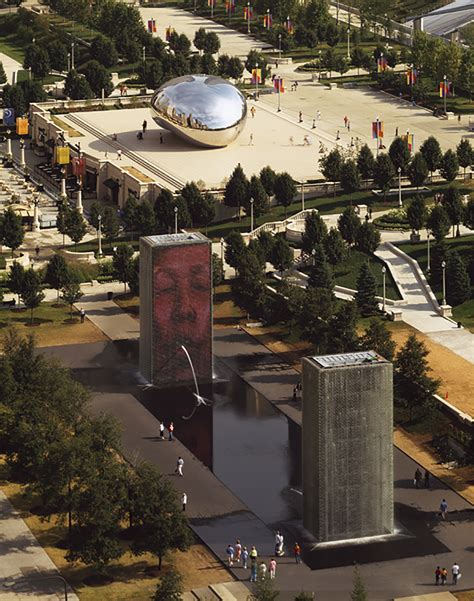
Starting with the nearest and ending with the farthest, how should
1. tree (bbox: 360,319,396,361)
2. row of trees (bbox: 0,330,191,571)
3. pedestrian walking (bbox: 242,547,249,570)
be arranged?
row of trees (bbox: 0,330,191,571)
pedestrian walking (bbox: 242,547,249,570)
tree (bbox: 360,319,396,361)

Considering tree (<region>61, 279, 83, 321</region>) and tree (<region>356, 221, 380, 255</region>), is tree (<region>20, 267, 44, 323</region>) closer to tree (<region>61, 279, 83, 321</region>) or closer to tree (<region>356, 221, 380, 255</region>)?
tree (<region>61, 279, 83, 321</region>)

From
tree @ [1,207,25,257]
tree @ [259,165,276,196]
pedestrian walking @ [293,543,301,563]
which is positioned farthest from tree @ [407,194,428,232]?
pedestrian walking @ [293,543,301,563]

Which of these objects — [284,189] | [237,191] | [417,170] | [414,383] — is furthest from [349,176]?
[414,383]

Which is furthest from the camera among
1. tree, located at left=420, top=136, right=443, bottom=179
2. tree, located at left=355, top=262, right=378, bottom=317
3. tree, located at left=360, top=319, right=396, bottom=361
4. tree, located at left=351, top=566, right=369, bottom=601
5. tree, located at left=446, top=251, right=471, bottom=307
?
tree, located at left=420, top=136, right=443, bottom=179

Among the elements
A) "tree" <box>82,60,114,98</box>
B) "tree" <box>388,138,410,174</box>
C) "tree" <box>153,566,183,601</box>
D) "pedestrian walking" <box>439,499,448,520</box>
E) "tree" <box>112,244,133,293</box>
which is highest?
"tree" <box>82,60,114,98</box>

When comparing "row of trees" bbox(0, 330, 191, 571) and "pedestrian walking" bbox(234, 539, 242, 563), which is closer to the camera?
"row of trees" bbox(0, 330, 191, 571)
